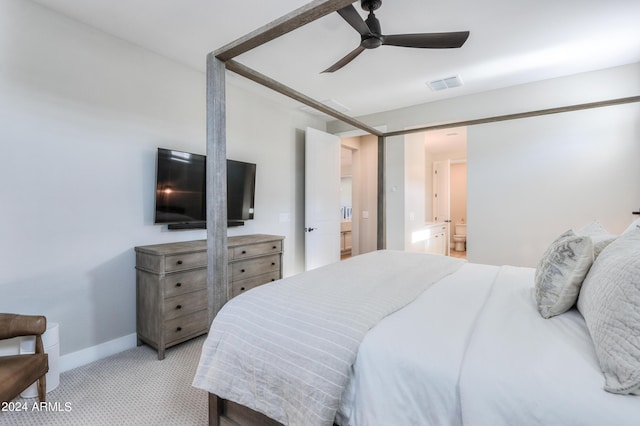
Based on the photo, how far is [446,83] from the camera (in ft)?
11.5

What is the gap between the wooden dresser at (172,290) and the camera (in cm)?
246

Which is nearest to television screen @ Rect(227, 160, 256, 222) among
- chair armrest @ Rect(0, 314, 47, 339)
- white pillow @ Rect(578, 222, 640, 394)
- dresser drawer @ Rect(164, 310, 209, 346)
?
dresser drawer @ Rect(164, 310, 209, 346)

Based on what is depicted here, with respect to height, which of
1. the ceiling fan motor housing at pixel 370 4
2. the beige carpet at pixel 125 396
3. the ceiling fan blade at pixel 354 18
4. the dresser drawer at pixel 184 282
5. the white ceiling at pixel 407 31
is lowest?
the beige carpet at pixel 125 396

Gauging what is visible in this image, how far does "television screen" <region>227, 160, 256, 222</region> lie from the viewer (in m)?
3.42

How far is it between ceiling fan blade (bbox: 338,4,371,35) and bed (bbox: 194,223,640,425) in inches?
59.8

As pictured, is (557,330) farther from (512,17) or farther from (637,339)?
(512,17)

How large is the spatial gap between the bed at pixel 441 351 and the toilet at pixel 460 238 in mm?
6576

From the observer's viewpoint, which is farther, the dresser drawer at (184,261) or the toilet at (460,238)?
the toilet at (460,238)

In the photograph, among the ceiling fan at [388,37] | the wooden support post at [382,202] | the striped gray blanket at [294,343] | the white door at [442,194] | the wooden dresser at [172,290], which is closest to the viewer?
the striped gray blanket at [294,343]

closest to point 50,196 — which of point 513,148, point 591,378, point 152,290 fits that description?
point 152,290

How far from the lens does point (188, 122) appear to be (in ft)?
10.2

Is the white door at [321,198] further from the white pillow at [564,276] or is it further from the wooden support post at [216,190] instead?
the white pillow at [564,276]

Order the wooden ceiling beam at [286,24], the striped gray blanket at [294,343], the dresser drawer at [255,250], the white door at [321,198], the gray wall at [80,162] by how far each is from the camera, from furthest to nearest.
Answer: the white door at [321,198] → the dresser drawer at [255,250] → the gray wall at [80,162] → the wooden ceiling beam at [286,24] → the striped gray blanket at [294,343]

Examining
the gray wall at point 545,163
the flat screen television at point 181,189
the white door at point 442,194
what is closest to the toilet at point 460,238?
the white door at point 442,194
